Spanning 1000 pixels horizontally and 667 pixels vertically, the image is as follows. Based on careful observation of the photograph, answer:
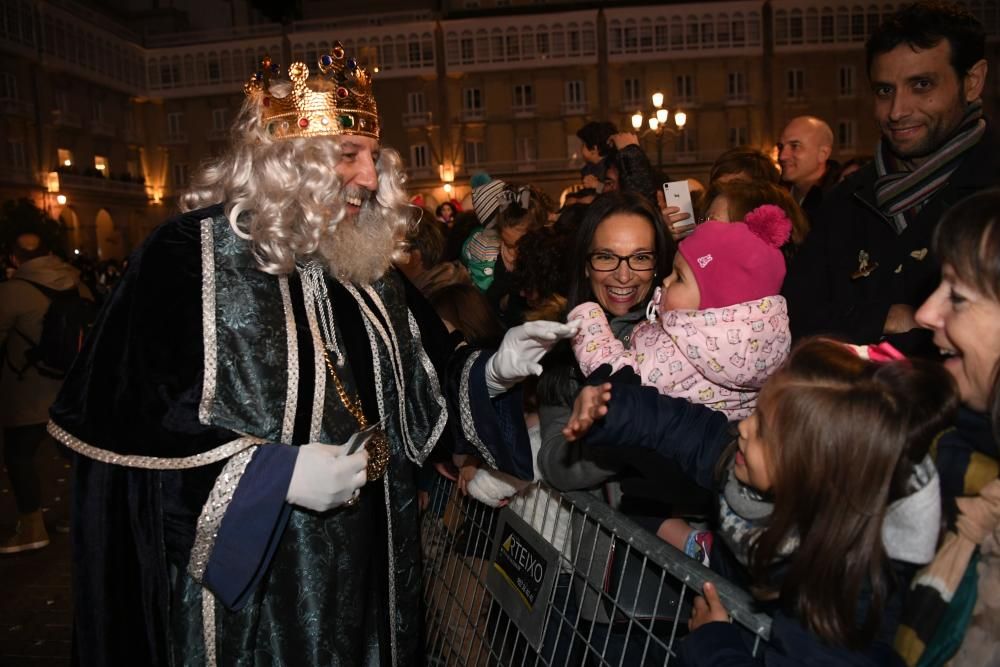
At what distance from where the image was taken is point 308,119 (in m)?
2.44

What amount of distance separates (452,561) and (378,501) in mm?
643

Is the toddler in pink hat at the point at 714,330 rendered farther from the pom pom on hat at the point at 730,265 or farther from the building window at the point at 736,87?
the building window at the point at 736,87

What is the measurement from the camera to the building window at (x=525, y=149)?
32.6 metres

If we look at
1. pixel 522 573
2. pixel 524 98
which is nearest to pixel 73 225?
pixel 524 98

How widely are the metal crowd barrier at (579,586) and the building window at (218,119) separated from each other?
33.9 m

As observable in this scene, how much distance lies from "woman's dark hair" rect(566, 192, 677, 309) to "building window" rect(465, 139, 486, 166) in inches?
1206

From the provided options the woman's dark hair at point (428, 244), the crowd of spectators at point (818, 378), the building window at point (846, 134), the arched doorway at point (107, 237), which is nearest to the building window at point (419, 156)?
the arched doorway at point (107, 237)

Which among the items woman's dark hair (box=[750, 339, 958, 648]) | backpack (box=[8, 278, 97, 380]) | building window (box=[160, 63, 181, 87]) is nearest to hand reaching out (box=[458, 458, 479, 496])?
woman's dark hair (box=[750, 339, 958, 648])

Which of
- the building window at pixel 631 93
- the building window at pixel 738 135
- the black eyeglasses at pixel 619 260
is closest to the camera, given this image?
the black eyeglasses at pixel 619 260

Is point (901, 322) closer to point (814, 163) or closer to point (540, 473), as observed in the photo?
point (540, 473)

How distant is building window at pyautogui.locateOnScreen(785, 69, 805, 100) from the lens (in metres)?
31.2

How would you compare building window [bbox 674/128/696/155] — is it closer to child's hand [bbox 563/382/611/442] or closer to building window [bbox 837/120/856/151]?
building window [bbox 837/120/856/151]

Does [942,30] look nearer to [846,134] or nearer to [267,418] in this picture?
[267,418]

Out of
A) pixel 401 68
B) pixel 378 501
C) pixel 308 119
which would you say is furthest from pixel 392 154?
pixel 401 68
